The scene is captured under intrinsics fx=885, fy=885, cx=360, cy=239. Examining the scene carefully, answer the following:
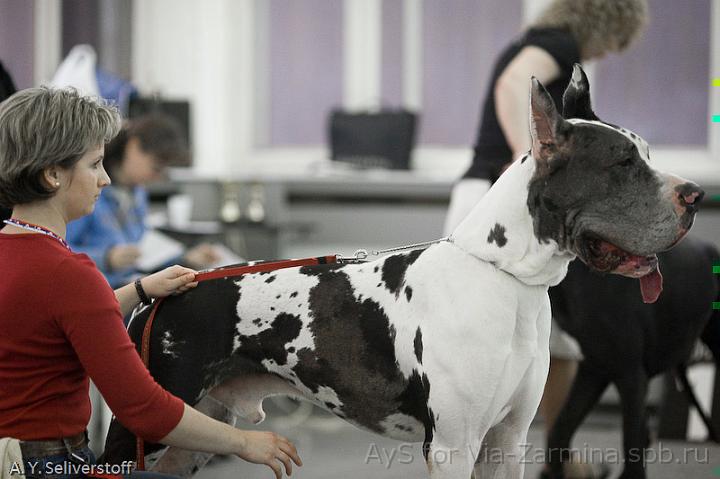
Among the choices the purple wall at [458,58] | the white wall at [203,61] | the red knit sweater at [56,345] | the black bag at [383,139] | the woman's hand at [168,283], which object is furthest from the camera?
the white wall at [203,61]

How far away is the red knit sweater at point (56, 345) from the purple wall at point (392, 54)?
5.19 meters

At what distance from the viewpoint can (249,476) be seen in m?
3.60

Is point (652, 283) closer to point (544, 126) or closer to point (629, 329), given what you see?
point (544, 126)

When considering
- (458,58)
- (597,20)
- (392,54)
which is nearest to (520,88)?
(597,20)

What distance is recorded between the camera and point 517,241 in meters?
1.66

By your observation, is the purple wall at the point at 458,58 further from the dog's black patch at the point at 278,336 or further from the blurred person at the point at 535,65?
the dog's black patch at the point at 278,336

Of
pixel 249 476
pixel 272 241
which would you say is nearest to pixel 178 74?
pixel 272 241

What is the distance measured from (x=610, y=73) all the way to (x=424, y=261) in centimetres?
485

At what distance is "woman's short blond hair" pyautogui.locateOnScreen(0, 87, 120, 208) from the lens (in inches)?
60.1

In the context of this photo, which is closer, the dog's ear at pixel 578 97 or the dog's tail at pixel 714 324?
the dog's ear at pixel 578 97

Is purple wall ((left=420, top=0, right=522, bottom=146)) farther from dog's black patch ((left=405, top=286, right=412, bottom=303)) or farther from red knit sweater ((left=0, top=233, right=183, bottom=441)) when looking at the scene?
red knit sweater ((left=0, top=233, right=183, bottom=441))

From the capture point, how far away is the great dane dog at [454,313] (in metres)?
1.58

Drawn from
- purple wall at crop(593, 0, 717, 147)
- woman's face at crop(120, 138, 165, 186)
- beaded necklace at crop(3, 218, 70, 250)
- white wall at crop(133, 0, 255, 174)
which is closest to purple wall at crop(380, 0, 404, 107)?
white wall at crop(133, 0, 255, 174)

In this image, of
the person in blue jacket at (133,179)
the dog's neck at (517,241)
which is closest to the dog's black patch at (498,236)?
the dog's neck at (517,241)
